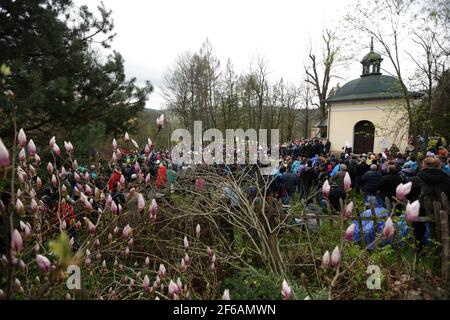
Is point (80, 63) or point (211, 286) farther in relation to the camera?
point (80, 63)

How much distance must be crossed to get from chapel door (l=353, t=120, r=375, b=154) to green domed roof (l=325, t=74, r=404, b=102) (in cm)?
217

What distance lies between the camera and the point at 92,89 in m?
7.65

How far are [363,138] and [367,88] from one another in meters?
4.40

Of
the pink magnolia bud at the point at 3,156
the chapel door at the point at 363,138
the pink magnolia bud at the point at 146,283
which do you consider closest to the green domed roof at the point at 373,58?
the chapel door at the point at 363,138

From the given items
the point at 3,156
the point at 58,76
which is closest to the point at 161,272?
the point at 3,156

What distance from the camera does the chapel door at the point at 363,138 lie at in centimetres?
2439

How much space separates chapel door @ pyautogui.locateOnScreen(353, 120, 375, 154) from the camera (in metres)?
24.4

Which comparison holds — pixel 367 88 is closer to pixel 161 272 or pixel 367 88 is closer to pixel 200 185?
pixel 200 185

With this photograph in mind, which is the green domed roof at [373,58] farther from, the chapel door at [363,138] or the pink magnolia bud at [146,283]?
the pink magnolia bud at [146,283]

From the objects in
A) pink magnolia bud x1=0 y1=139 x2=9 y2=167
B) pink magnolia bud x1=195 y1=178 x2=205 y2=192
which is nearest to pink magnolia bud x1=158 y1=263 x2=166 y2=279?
pink magnolia bud x1=0 y1=139 x2=9 y2=167

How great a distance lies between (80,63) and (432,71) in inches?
507

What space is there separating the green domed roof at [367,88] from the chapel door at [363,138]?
2169 mm
